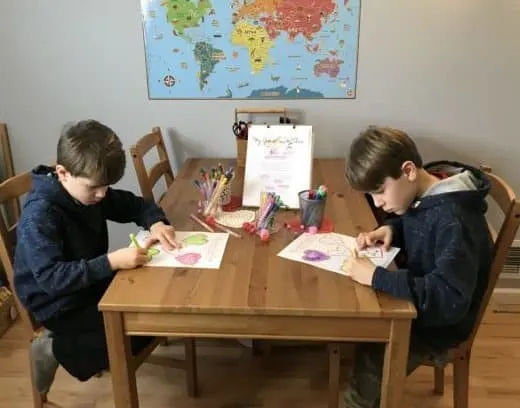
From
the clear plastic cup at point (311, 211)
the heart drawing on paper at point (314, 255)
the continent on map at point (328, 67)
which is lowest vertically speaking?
the heart drawing on paper at point (314, 255)

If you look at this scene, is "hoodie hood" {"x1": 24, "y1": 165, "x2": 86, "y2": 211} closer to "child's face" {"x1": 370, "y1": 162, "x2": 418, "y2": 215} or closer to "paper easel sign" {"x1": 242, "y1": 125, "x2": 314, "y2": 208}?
"paper easel sign" {"x1": 242, "y1": 125, "x2": 314, "y2": 208}

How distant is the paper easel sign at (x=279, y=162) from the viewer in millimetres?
1808

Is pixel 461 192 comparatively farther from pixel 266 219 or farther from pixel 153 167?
pixel 153 167

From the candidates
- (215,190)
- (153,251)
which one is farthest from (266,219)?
(153,251)

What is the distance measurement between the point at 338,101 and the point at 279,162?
0.70 meters

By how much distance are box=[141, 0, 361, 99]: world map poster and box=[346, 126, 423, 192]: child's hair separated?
103 centimetres

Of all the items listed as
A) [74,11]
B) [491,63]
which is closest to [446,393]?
[491,63]

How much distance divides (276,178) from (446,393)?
3.39 feet

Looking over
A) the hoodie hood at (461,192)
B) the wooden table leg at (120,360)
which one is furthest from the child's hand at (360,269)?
the wooden table leg at (120,360)

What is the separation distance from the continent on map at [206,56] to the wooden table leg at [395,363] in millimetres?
1501

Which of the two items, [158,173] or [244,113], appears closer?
[158,173]

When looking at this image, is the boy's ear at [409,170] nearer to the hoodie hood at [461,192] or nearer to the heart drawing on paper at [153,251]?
the hoodie hood at [461,192]

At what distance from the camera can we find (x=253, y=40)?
2.30m

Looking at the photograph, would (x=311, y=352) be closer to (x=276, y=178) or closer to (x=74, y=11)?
(x=276, y=178)
